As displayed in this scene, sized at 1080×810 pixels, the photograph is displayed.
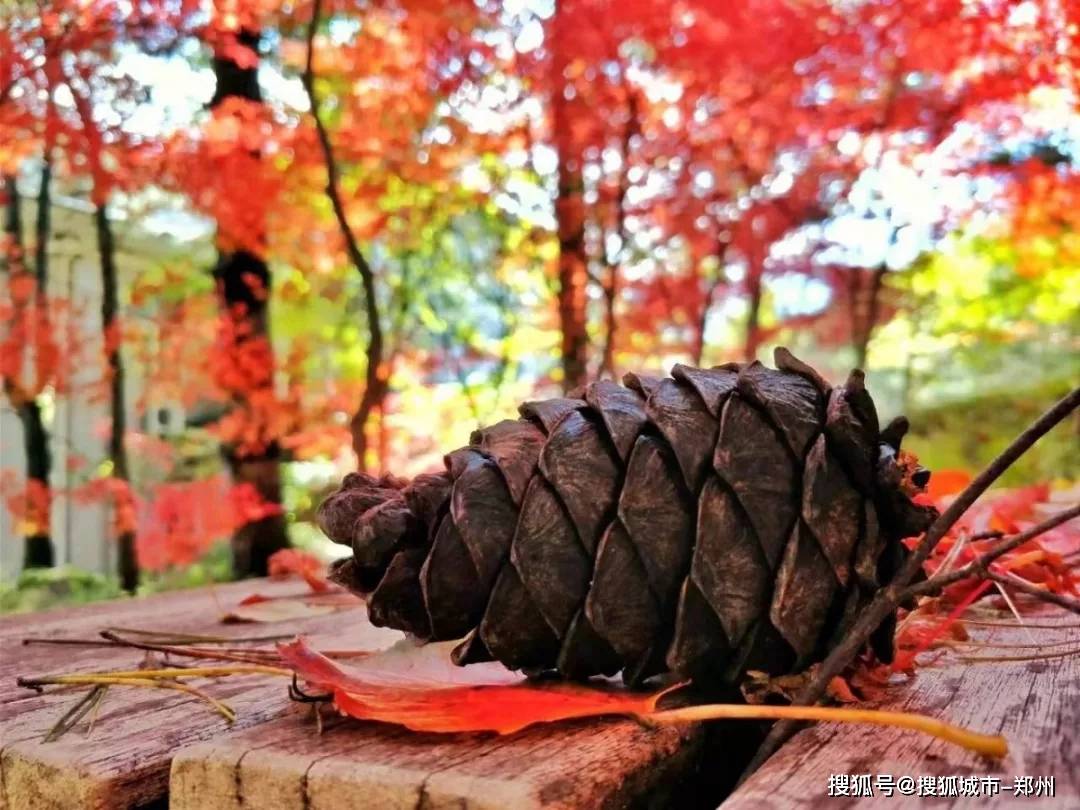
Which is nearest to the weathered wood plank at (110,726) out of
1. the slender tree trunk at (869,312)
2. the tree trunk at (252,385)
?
the tree trunk at (252,385)

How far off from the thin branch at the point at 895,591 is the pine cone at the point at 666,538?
0.6 inches

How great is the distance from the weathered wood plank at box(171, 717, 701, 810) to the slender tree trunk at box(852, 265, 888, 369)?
450cm

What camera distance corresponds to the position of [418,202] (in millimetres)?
3555

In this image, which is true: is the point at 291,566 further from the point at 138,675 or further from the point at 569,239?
the point at 569,239

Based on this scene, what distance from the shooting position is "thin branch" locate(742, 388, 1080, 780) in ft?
1.21

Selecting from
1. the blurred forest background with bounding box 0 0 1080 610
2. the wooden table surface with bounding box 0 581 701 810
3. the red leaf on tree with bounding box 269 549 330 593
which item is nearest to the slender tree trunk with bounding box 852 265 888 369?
the blurred forest background with bounding box 0 0 1080 610

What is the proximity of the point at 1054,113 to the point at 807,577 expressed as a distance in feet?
10.9

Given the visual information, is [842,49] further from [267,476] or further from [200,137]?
[267,476]

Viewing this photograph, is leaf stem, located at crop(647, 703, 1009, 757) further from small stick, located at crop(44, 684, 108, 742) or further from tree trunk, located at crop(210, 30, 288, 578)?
tree trunk, located at crop(210, 30, 288, 578)

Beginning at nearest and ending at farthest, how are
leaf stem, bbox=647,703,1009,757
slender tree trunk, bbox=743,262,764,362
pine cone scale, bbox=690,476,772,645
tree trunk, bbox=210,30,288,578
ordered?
leaf stem, bbox=647,703,1009,757, pine cone scale, bbox=690,476,772,645, tree trunk, bbox=210,30,288,578, slender tree trunk, bbox=743,262,764,362

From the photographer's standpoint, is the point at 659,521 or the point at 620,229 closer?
the point at 659,521

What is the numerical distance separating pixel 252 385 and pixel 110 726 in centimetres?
271

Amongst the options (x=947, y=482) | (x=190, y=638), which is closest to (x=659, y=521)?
(x=190, y=638)

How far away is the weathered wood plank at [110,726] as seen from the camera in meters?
0.40
